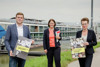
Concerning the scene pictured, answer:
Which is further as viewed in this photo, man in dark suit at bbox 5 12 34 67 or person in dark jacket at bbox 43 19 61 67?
person in dark jacket at bbox 43 19 61 67

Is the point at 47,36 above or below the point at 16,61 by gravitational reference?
above

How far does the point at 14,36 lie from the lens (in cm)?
376

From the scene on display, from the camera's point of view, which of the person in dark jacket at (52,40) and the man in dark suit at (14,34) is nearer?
the man in dark suit at (14,34)

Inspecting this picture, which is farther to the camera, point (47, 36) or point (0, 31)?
point (0, 31)

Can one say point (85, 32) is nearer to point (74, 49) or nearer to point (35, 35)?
point (74, 49)

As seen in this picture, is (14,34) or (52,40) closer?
(14,34)

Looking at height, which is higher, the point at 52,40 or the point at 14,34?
the point at 14,34

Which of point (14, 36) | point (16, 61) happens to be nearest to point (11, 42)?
point (14, 36)

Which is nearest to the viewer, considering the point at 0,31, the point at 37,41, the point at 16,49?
the point at 16,49

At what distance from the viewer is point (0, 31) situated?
2644cm

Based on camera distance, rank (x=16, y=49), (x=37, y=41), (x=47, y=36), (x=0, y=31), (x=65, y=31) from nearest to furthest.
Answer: (x=16, y=49) < (x=47, y=36) < (x=0, y=31) < (x=37, y=41) < (x=65, y=31)

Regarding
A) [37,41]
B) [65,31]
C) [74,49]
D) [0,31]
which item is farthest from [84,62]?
[65,31]

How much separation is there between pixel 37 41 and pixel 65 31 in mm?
9754

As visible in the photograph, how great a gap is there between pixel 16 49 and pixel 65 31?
3952 cm
